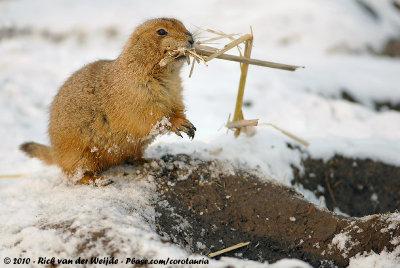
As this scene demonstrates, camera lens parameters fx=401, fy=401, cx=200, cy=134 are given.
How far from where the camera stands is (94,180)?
3398 millimetres

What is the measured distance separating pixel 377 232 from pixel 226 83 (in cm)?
428

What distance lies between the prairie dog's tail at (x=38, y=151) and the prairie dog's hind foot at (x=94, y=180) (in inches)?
24.9

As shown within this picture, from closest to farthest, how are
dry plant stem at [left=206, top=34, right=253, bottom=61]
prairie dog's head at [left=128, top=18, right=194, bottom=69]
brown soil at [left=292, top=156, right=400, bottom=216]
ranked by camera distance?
prairie dog's head at [left=128, top=18, right=194, bottom=69], dry plant stem at [left=206, top=34, right=253, bottom=61], brown soil at [left=292, top=156, right=400, bottom=216]

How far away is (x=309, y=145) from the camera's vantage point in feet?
14.8

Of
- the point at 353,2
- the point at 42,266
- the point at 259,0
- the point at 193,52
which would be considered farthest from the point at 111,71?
the point at 353,2

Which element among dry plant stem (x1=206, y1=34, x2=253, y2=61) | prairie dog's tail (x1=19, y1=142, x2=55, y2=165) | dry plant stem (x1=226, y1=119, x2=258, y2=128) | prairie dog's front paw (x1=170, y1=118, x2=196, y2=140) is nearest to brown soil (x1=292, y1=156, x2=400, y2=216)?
dry plant stem (x1=226, y1=119, x2=258, y2=128)

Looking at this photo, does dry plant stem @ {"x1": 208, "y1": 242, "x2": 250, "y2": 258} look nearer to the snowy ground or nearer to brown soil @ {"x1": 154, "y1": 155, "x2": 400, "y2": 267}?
brown soil @ {"x1": 154, "y1": 155, "x2": 400, "y2": 267}

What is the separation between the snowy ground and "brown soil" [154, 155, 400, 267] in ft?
0.51

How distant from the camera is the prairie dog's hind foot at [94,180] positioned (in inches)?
130

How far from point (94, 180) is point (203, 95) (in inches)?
125

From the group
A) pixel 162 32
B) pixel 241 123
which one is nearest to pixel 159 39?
pixel 162 32

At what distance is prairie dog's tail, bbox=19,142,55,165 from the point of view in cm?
396

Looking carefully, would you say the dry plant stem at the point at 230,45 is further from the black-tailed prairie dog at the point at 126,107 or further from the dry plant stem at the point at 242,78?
the black-tailed prairie dog at the point at 126,107

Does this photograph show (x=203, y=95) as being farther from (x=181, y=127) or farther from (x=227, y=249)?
(x=227, y=249)
